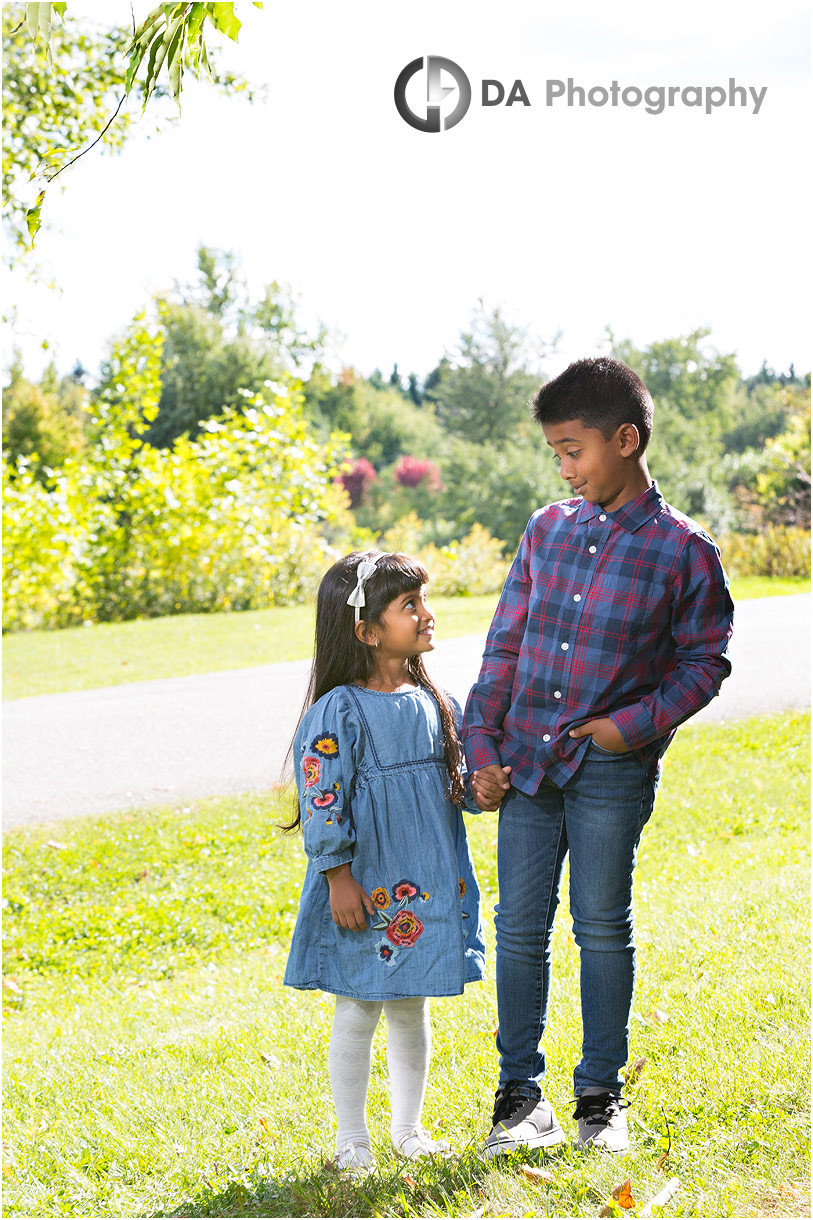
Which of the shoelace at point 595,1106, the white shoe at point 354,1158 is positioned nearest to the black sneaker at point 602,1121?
the shoelace at point 595,1106

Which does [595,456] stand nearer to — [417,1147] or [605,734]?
[605,734]

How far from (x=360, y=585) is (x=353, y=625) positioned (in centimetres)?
10

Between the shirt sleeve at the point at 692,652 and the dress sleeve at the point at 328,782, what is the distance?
592 mm

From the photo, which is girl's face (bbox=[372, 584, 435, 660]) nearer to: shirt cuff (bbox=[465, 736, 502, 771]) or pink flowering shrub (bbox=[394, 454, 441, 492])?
shirt cuff (bbox=[465, 736, 502, 771])

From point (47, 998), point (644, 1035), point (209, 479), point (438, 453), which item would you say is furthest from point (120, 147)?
Answer: point (438, 453)

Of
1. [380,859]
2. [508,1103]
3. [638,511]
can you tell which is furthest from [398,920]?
[638,511]

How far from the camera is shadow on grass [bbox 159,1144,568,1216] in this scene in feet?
7.38

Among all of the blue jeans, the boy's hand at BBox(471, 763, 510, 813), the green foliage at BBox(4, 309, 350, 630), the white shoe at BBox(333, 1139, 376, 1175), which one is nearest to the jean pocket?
the blue jeans

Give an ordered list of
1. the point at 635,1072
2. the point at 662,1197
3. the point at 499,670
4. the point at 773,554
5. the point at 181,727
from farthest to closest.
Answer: the point at 773,554
the point at 181,727
the point at 635,1072
the point at 499,670
the point at 662,1197

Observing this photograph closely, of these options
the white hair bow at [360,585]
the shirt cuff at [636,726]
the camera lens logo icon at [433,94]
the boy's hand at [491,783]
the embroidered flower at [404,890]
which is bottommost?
the embroidered flower at [404,890]

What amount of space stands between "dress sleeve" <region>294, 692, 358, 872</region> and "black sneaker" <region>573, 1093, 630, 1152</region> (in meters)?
0.78

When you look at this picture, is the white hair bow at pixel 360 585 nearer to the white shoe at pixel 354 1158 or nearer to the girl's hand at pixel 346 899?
the girl's hand at pixel 346 899

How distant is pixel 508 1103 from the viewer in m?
2.45

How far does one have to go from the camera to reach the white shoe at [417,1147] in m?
2.42
